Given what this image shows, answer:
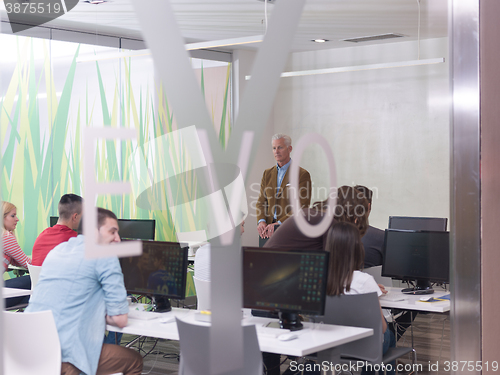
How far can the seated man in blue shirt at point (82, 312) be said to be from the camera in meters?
2.40

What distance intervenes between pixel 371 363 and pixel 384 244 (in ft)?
3.86

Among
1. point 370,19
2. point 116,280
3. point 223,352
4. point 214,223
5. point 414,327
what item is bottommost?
point 414,327

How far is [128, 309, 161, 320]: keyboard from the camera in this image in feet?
9.66

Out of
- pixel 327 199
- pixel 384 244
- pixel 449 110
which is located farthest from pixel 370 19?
pixel 327 199

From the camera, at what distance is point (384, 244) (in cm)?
405

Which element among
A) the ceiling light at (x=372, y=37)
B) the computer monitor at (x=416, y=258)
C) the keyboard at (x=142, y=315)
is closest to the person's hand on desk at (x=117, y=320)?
the keyboard at (x=142, y=315)

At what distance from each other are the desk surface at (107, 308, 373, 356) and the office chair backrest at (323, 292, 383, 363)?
94 millimetres

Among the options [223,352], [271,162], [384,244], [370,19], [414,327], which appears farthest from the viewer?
[370,19]

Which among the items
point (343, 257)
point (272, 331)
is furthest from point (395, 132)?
point (272, 331)

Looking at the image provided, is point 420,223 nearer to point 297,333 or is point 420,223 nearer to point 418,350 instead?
point 418,350

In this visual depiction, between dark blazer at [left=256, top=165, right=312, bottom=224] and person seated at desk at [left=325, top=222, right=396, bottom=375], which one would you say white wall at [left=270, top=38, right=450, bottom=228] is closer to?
person seated at desk at [left=325, top=222, right=396, bottom=375]

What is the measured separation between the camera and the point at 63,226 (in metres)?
1.98

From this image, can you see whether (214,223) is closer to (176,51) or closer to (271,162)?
(176,51)

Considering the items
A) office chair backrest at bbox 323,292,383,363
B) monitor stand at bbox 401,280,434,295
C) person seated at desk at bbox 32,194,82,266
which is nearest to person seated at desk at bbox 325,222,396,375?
office chair backrest at bbox 323,292,383,363
